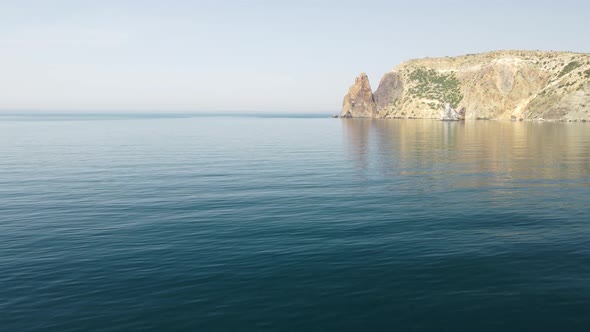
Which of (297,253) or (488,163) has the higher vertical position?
(488,163)

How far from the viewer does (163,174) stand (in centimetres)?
5412

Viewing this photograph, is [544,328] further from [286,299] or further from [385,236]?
[385,236]

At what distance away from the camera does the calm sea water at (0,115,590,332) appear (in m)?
16.4

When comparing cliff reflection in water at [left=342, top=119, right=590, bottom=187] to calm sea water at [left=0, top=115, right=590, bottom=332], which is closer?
calm sea water at [left=0, top=115, right=590, bottom=332]

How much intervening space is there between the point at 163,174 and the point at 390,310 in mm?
43144

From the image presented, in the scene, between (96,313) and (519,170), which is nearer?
(96,313)

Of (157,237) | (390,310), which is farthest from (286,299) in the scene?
(157,237)

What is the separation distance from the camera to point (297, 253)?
2328 centimetres

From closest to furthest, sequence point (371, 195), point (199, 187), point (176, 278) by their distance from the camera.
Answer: point (176, 278), point (371, 195), point (199, 187)

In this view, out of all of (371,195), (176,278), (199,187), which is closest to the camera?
(176,278)

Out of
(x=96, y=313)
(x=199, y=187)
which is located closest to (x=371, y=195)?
(x=199, y=187)

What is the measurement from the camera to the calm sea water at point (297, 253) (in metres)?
16.4

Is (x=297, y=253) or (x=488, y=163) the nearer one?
(x=297, y=253)

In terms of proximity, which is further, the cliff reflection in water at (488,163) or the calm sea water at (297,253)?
the cliff reflection in water at (488,163)
